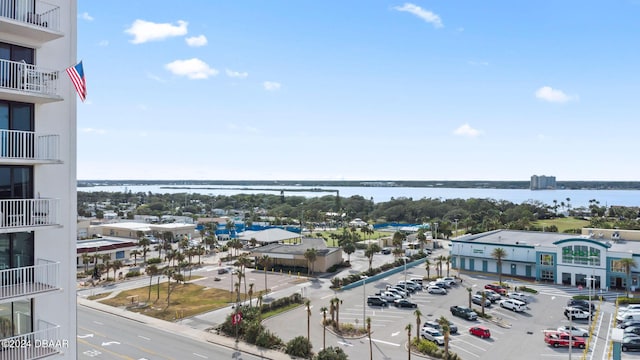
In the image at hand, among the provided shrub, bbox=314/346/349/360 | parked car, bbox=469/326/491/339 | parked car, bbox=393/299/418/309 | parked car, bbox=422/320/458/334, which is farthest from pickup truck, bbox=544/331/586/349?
shrub, bbox=314/346/349/360

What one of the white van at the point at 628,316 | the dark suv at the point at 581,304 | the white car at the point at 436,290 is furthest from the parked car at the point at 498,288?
the white van at the point at 628,316

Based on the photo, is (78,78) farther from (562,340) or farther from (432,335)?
(562,340)

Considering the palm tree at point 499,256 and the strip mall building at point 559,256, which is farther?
the palm tree at point 499,256

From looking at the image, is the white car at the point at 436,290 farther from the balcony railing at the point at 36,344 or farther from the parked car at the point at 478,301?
the balcony railing at the point at 36,344

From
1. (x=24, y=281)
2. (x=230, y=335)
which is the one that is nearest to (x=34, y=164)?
(x=24, y=281)

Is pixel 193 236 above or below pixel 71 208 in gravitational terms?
below

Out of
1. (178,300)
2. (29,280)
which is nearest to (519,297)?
(178,300)

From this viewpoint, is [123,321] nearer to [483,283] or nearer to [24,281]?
[24,281]
